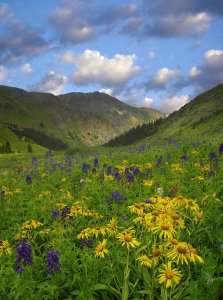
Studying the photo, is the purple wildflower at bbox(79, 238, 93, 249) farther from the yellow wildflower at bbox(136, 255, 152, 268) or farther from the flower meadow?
the yellow wildflower at bbox(136, 255, 152, 268)

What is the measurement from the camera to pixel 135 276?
6.20m

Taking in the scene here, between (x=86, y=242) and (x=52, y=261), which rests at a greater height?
(x=52, y=261)

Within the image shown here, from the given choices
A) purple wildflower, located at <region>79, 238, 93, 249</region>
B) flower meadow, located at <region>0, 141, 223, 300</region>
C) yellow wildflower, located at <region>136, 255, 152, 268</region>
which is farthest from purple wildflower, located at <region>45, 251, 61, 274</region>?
purple wildflower, located at <region>79, 238, 93, 249</region>

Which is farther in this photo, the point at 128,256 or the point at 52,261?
the point at 52,261

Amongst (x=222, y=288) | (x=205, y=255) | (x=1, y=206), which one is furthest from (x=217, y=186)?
(x=1, y=206)

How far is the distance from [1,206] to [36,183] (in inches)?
170

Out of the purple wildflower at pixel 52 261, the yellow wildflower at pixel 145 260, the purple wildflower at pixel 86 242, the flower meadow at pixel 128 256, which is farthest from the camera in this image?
the purple wildflower at pixel 86 242

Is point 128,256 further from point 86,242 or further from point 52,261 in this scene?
point 86,242

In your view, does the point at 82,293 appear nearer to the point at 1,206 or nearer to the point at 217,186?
the point at 217,186

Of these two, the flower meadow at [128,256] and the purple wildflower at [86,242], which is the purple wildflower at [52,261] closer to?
the flower meadow at [128,256]

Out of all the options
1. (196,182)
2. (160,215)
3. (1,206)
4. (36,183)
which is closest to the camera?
(160,215)

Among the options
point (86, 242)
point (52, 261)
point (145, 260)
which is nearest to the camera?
point (145, 260)

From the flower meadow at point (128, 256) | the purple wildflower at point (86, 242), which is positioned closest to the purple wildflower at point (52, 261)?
the flower meadow at point (128, 256)

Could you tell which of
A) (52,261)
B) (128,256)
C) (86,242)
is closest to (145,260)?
(128,256)
